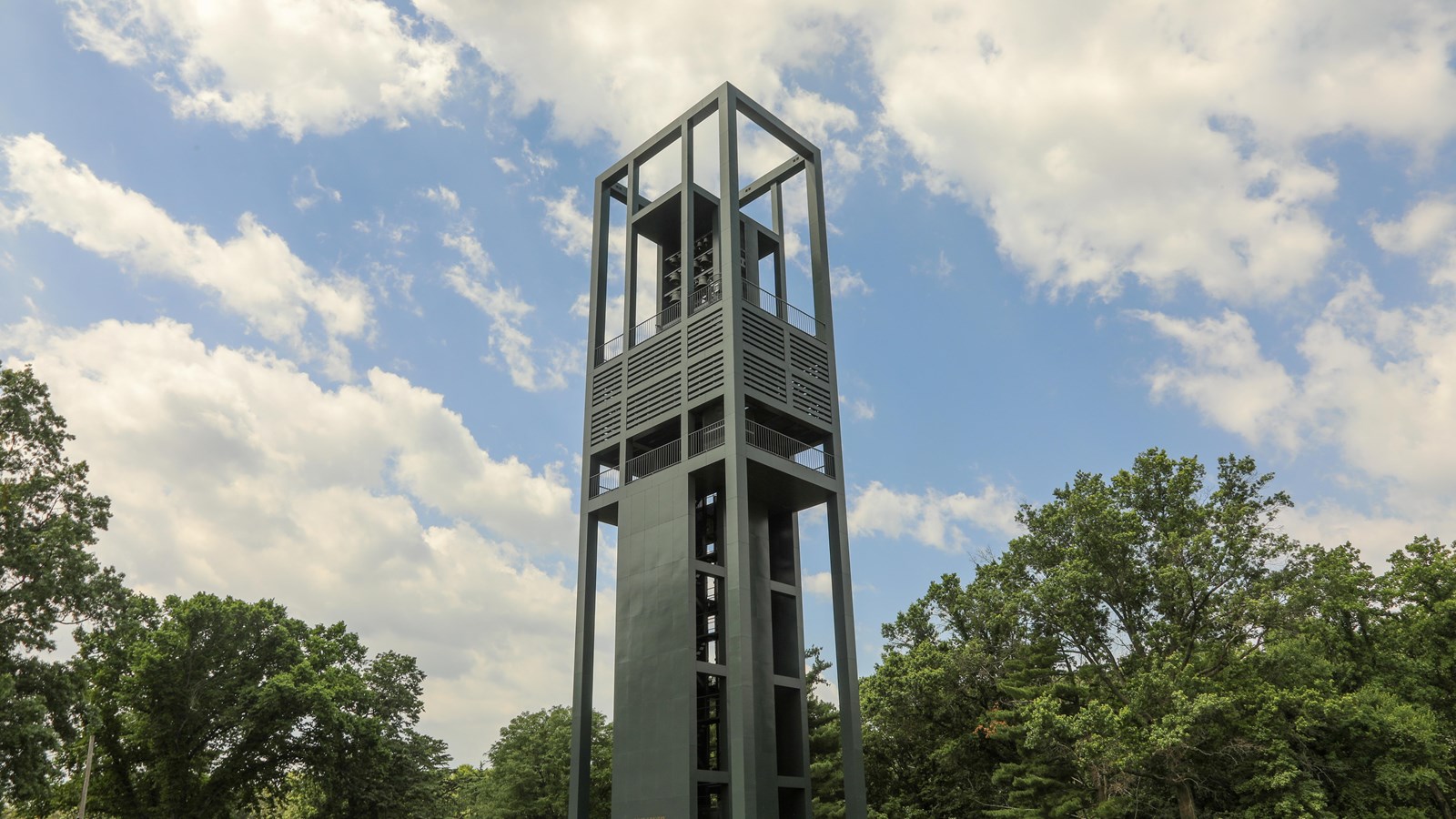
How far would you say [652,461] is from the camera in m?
28.9

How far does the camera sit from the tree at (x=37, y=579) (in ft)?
72.7

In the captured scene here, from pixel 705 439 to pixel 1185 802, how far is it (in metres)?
16.5

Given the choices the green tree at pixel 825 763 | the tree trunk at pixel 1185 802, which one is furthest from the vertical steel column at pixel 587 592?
the tree trunk at pixel 1185 802

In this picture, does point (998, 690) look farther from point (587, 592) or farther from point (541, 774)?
point (541, 774)

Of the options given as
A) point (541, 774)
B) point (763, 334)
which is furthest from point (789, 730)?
point (541, 774)

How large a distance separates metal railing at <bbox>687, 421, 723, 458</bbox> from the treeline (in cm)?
1081

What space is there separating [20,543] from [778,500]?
18.5 m

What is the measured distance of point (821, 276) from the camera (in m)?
31.5

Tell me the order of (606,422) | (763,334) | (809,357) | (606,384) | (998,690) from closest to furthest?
1. (763,334)
2. (809,357)
3. (606,422)
4. (606,384)
5. (998,690)

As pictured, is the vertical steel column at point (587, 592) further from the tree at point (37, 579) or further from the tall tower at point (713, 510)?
the tree at point (37, 579)

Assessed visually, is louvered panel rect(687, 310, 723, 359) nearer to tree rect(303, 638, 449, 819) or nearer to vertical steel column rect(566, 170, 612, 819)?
vertical steel column rect(566, 170, 612, 819)

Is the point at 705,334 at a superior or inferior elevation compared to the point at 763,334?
inferior

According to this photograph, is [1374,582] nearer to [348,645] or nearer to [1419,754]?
[1419,754]

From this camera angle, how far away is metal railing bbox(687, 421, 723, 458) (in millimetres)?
26906
